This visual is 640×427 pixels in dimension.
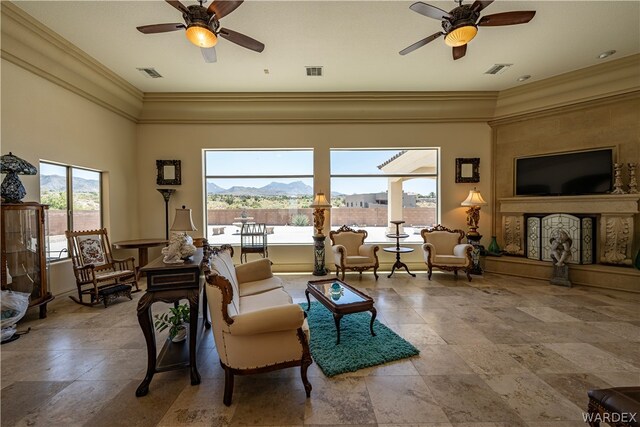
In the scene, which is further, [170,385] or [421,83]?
[421,83]

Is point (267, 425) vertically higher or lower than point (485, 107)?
lower

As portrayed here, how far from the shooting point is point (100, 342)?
2830 mm

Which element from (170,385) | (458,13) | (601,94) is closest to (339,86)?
(458,13)

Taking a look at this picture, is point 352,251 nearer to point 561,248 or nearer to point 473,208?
point 473,208

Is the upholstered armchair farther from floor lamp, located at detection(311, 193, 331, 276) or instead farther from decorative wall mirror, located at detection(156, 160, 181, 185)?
decorative wall mirror, located at detection(156, 160, 181, 185)

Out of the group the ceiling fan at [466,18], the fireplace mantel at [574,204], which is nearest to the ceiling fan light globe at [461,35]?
the ceiling fan at [466,18]

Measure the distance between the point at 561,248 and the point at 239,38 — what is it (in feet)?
20.3

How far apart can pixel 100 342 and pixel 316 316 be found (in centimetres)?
238

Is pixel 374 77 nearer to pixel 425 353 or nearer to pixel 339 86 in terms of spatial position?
pixel 339 86

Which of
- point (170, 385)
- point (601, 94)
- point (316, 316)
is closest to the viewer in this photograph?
point (170, 385)

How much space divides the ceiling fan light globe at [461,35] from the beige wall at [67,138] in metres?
5.40

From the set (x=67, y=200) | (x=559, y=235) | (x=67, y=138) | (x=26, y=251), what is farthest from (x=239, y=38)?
(x=559, y=235)

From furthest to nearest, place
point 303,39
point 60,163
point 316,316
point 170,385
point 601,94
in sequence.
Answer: point 601,94
point 60,163
point 303,39
point 316,316
point 170,385

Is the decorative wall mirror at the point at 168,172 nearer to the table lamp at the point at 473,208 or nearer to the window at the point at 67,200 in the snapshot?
the window at the point at 67,200
